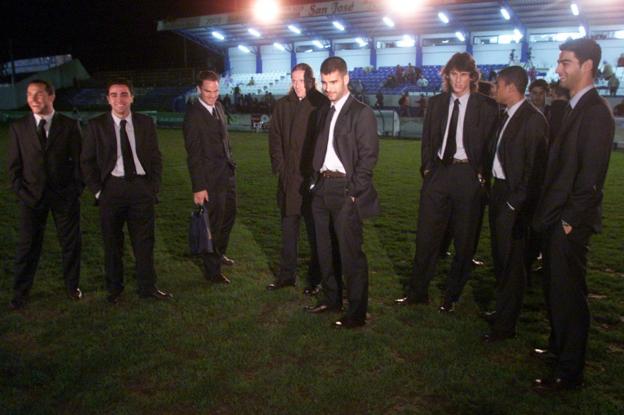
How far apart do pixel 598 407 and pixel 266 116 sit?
24.6 metres

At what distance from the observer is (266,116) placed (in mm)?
26844

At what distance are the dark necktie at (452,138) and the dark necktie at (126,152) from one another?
9.33 feet

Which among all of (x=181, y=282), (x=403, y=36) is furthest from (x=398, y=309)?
(x=403, y=36)

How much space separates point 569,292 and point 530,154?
1.15m

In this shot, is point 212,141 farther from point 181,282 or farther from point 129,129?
point 181,282

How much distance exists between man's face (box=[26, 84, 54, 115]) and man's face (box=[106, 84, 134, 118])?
577mm

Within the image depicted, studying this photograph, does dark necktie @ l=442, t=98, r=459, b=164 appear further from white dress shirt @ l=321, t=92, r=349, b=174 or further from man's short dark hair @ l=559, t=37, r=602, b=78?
man's short dark hair @ l=559, t=37, r=602, b=78

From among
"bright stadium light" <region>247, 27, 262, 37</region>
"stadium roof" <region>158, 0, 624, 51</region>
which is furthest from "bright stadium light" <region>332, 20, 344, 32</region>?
"bright stadium light" <region>247, 27, 262, 37</region>

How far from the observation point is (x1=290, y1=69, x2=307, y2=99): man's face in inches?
199

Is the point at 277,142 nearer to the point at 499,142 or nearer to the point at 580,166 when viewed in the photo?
the point at 499,142

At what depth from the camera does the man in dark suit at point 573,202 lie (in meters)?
3.21

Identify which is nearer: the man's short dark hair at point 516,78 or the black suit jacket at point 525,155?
the black suit jacket at point 525,155

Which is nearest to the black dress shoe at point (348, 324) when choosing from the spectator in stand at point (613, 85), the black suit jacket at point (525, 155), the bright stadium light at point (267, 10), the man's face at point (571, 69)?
the black suit jacket at point (525, 155)

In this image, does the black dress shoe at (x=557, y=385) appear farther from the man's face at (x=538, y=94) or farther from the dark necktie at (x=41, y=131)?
the dark necktie at (x=41, y=131)
